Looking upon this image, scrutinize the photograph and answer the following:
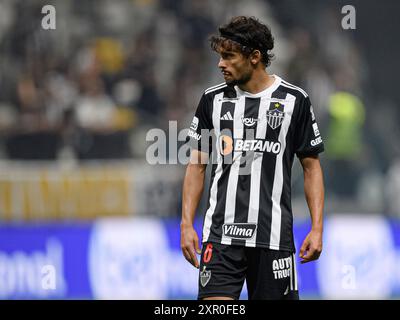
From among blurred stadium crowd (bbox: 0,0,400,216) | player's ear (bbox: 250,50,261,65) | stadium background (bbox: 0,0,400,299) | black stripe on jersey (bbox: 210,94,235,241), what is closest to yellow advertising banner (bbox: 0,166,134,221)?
stadium background (bbox: 0,0,400,299)

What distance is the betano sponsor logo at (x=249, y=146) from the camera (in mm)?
5652

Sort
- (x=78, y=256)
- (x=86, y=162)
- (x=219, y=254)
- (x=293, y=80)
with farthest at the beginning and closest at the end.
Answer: (x=293, y=80) → (x=86, y=162) → (x=78, y=256) → (x=219, y=254)

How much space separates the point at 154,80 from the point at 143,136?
0.95 metres

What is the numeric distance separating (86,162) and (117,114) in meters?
0.96

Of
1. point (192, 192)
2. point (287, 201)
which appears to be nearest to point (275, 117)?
point (287, 201)

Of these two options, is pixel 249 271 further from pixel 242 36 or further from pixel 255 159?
pixel 242 36

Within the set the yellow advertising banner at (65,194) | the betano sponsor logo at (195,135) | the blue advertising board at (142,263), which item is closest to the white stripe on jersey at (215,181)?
the betano sponsor logo at (195,135)

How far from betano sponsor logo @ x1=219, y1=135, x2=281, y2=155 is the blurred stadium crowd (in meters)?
5.99

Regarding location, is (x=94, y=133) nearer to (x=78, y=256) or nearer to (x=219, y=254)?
(x=78, y=256)

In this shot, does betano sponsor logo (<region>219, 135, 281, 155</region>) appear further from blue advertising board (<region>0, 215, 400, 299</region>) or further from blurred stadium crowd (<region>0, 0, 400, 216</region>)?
blurred stadium crowd (<region>0, 0, 400, 216</region>)

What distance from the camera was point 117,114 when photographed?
488 inches

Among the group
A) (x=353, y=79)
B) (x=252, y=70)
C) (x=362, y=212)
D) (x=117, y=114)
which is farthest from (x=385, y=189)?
(x=252, y=70)

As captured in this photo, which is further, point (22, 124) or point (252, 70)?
point (22, 124)
